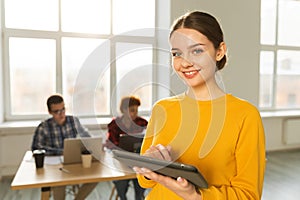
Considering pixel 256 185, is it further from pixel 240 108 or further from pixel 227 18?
pixel 227 18

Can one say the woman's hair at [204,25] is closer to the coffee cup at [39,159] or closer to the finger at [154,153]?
the finger at [154,153]

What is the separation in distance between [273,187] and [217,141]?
312cm

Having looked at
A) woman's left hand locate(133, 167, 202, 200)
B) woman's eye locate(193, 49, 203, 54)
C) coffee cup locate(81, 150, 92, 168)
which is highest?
woman's eye locate(193, 49, 203, 54)

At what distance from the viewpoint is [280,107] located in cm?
539

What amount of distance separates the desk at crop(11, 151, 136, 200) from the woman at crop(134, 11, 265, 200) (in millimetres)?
925

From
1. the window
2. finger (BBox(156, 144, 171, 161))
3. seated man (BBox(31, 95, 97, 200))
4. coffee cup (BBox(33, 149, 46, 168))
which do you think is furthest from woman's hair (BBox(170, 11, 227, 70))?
the window

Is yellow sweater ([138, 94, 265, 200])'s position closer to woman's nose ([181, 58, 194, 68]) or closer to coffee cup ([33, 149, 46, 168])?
woman's nose ([181, 58, 194, 68])

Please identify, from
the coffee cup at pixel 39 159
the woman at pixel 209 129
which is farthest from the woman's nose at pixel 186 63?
the coffee cup at pixel 39 159

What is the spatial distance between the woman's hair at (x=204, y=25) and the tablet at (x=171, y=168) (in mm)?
356

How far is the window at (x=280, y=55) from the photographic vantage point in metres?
5.14

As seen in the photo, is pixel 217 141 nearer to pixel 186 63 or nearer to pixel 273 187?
pixel 186 63

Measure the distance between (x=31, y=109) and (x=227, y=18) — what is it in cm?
349

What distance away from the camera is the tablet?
1.82 feet

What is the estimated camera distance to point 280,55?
5.29m
